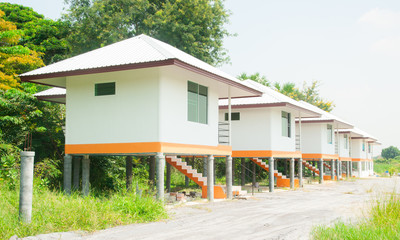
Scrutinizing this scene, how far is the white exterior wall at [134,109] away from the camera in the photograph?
16.0 meters

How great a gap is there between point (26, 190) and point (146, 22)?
25673 millimetres

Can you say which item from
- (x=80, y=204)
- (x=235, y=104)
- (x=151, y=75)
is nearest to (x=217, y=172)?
(x=235, y=104)

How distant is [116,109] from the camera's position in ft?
54.7

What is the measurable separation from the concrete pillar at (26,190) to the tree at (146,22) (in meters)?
24.1

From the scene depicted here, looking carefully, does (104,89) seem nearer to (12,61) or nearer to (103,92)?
(103,92)

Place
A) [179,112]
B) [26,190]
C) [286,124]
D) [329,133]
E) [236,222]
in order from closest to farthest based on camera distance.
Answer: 1. [26,190]
2. [236,222]
3. [179,112]
4. [286,124]
5. [329,133]

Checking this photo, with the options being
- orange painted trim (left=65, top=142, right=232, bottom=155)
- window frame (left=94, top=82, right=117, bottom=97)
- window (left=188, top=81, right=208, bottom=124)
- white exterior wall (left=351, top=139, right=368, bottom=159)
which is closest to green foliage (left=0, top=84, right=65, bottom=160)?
orange painted trim (left=65, top=142, right=232, bottom=155)

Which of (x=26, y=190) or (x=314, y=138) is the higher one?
(x=314, y=138)

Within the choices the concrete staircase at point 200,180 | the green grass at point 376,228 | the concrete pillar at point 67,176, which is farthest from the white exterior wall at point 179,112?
the green grass at point 376,228

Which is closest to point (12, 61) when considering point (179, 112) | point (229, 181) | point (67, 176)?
point (67, 176)

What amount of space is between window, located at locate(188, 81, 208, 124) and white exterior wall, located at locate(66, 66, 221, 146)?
307mm

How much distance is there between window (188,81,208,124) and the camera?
58.9 feet

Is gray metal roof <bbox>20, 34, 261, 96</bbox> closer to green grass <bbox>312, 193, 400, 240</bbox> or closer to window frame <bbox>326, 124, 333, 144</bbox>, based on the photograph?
green grass <bbox>312, 193, 400, 240</bbox>

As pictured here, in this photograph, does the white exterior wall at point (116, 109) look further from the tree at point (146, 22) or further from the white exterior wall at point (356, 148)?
the white exterior wall at point (356, 148)
